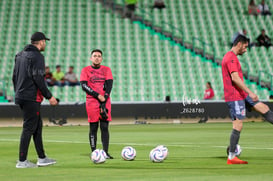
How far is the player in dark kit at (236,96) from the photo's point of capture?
11.8 meters

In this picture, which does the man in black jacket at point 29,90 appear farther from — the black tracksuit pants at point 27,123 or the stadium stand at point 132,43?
the stadium stand at point 132,43

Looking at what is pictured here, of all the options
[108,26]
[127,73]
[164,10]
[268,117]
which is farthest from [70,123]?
[268,117]

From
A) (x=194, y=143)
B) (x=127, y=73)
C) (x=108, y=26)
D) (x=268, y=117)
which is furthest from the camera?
(x=108, y=26)

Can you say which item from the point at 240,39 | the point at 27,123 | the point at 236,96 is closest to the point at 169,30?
the point at 240,39

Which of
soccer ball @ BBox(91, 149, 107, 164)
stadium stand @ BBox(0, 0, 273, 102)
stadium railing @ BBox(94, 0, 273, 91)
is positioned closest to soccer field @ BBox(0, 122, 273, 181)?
soccer ball @ BBox(91, 149, 107, 164)

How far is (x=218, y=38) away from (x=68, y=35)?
8324mm

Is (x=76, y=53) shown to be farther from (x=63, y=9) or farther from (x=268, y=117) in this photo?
(x=268, y=117)

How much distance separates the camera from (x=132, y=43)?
119 feet

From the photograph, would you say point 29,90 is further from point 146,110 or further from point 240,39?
point 146,110

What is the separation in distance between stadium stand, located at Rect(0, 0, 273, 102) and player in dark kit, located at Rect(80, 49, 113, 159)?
18524 mm

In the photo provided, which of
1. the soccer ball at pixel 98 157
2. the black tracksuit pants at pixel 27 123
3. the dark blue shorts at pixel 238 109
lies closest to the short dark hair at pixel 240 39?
the dark blue shorts at pixel 238 109

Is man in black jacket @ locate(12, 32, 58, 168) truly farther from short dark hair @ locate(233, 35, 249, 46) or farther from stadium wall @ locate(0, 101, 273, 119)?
stadium wall @ locate(0, 101, 273, 119)

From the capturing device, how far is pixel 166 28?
1471 inches

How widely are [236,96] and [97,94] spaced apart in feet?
9.67
